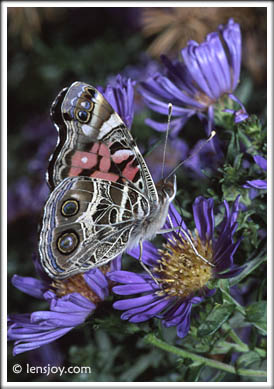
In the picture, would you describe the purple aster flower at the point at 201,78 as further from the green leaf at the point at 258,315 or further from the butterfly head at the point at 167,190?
the green leaf at the point at 258,315

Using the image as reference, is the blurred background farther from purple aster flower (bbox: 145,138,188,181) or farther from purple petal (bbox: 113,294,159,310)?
purple petal (bbox: 113,294,159,310)

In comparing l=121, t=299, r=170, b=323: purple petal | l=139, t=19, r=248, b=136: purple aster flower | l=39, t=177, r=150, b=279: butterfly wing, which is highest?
l=139, t=19, r=248, b=136: purple aster flower

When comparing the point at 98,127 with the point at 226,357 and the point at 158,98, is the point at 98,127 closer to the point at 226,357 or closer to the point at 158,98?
the point at 158,98

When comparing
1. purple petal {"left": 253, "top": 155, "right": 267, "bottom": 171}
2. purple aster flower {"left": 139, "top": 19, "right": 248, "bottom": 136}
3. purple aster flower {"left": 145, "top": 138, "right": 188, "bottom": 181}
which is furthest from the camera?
purple aster flower {"left": 145, "top": 138, "right": 188, "bottom": 181}

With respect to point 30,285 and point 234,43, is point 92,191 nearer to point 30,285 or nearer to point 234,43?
point 30,285

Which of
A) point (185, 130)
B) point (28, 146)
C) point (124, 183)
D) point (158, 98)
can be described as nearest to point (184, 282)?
point (124, 183)

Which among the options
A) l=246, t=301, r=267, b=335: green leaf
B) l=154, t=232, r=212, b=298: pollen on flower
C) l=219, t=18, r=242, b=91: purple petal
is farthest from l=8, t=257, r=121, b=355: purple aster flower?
l=219, t=18, r=242, b=91: purple petal
